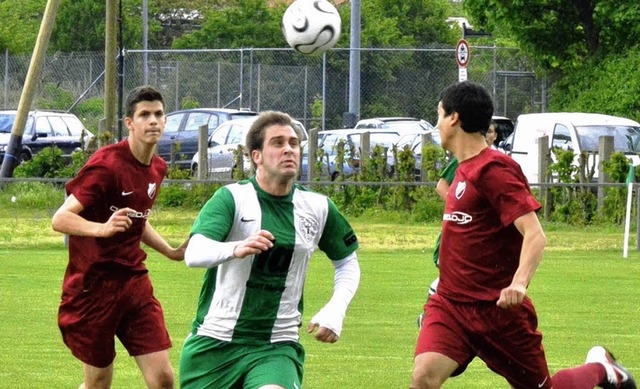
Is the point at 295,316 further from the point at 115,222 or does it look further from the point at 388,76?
the point at 388,76

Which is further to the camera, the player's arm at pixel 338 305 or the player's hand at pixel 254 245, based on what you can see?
the player's arm at pixel 338 305

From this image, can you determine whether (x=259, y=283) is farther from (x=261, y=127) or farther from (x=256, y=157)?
(x=261, y=127)

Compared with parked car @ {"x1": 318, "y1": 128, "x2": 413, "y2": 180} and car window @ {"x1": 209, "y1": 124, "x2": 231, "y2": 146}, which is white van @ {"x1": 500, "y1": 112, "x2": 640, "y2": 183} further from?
car window @ {"x1": 209, "y1": 124, "x2": 231, "y2": 146}

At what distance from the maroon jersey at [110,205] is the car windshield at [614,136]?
17946mm

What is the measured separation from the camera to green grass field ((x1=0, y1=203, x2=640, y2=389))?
9.70 metres

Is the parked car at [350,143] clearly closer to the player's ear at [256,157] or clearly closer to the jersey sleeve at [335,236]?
the jersey sleeve at [335,236]

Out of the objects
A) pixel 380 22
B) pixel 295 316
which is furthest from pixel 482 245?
pixel 380 22

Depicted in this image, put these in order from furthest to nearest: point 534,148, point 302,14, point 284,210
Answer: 1. point 534,148
2. point 302,14
3. point 284,210

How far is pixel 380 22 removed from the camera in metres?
46.2

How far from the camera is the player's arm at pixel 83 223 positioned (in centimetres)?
664

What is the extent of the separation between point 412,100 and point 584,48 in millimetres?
6040

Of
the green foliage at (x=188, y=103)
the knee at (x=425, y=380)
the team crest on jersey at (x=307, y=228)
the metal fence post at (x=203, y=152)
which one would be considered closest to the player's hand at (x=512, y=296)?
the knee at (x=425, y=380)

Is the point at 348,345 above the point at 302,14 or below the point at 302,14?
below

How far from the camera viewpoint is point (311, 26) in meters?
19.9
